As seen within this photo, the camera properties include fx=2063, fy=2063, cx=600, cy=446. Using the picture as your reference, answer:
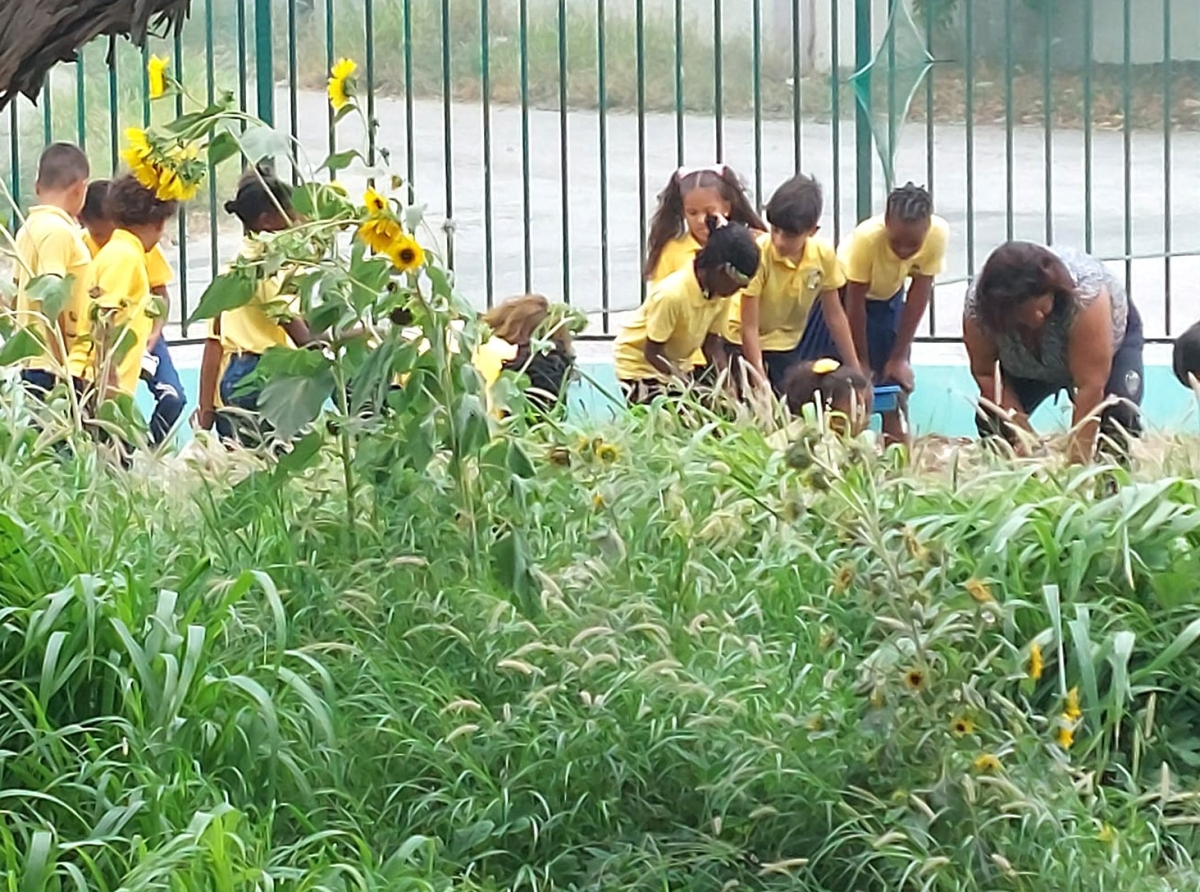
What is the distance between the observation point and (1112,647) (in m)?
3.74

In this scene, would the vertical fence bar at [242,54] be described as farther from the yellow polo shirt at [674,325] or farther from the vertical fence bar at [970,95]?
the vertical fence bar at [970,95]

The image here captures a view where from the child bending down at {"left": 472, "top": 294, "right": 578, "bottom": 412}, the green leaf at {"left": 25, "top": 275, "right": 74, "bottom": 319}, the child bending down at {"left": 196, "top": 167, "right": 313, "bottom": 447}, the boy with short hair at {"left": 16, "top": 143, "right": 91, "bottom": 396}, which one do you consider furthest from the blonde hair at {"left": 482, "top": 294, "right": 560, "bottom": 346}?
the green leaf at {"left": 25, "top": 275, "right": 74, "bottom": 319}

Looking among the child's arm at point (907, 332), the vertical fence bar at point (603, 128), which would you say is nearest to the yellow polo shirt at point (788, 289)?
the child's arm at point (907, 332)

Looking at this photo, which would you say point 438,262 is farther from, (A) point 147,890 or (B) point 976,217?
(B) point 976,217

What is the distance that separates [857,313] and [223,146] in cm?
405

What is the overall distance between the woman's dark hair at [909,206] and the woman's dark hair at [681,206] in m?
0.51

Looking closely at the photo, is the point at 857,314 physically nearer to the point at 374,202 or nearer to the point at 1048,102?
the point at 1048,102

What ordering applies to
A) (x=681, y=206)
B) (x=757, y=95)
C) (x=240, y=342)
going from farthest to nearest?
(x=757, y=95) → (x=681, y=206) → (x=240, y=342)

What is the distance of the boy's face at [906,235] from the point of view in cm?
720

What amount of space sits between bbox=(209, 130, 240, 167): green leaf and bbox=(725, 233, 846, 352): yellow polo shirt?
3.60 m

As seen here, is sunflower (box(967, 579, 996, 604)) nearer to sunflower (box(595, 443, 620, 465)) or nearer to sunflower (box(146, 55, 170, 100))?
sunflower (box(595, 443, 620, 465))

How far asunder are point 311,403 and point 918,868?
1.35m

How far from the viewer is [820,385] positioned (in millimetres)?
6090

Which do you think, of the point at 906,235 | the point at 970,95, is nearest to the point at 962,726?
the point at 906,235
